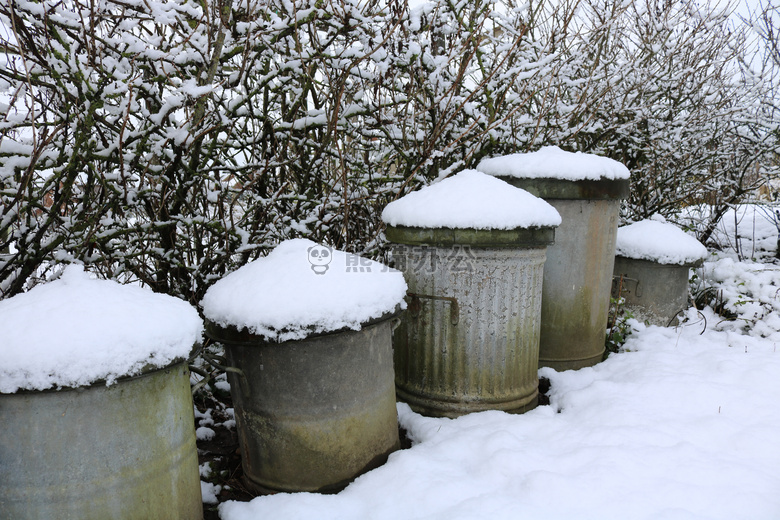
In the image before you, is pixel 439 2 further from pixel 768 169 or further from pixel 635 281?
pixel 768 169

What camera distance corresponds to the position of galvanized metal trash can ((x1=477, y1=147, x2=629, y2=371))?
330 centimetres

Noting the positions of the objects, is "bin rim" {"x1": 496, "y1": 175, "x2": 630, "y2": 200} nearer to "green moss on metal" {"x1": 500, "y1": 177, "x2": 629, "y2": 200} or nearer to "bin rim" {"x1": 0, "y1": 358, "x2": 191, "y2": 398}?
"green moss on metal" {"x1": 500, "y1": 177, "x2": 629, "y2": 200}

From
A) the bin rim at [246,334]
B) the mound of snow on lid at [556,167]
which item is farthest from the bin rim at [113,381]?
the mound of snow on lid at [556,167]

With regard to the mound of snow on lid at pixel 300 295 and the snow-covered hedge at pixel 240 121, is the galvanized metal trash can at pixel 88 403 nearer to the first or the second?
the mound of snow on lid at pixel 300 295

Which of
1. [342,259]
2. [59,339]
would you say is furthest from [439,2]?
[59,339]

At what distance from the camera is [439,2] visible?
11.0 feet

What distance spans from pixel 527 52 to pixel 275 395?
10.7ft

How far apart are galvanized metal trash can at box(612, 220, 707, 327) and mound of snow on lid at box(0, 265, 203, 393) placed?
3481 mm

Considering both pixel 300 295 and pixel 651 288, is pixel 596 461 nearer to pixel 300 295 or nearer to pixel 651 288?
pixel 300 295

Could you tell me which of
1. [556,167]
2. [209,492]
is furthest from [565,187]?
[209,492]

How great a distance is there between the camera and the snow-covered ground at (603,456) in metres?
2.10

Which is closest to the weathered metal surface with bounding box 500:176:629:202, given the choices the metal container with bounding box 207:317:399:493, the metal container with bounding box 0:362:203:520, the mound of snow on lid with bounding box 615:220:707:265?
the mound of snow on lid with bounding box 615:220:707:265

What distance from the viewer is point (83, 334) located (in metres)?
1.64

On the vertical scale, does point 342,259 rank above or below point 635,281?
above
